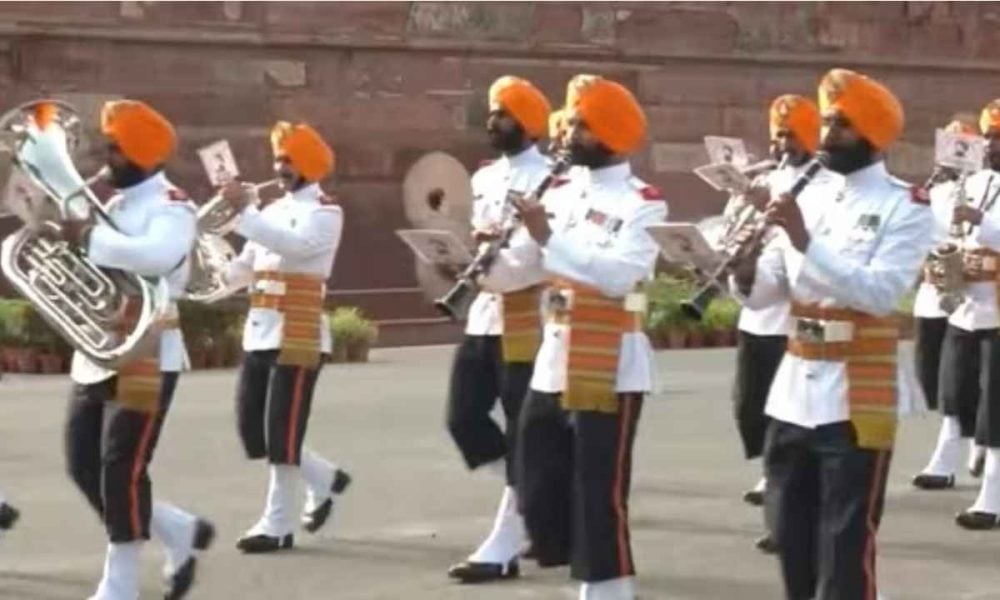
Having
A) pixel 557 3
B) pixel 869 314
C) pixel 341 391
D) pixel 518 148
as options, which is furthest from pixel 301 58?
pixel 869 314

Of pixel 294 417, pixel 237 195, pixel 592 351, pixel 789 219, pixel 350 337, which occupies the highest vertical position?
pixel 789 219

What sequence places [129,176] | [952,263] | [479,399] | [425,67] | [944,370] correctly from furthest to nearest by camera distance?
1. [425,67]
2. [944,370]
3. [952,263]
4. [479,399]
5. [129,176]

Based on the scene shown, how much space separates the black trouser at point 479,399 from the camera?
10.8 m

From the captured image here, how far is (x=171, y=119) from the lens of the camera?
24266 mm

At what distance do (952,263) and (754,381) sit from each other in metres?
1.20

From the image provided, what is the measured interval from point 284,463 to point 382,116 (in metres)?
14.7

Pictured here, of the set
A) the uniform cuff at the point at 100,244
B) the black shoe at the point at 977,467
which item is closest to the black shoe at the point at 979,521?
the black shoe at the point at 977,467

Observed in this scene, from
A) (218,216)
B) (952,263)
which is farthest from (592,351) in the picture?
(952,263)

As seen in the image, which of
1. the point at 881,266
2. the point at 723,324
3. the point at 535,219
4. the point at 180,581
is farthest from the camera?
the point at 723,324

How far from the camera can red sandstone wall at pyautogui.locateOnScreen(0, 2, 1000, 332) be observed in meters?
24.0

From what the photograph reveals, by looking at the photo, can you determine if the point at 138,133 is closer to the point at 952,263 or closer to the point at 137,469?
the point at 137,469

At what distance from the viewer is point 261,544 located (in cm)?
1142

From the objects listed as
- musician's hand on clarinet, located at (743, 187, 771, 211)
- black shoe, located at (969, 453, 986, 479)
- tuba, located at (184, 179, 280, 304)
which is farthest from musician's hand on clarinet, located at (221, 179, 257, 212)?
black shoe, located at (969, 453, 986, 479)

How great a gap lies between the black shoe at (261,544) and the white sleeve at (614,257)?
9.50ft
